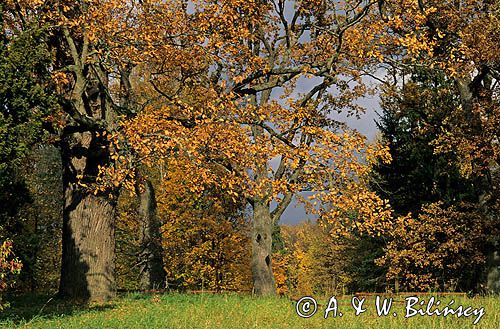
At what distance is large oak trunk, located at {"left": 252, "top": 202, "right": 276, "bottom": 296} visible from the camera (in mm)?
21281

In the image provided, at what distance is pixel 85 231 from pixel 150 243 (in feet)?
31.3

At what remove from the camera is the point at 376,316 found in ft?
29.4

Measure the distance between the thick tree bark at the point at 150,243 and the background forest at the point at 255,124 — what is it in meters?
0.11

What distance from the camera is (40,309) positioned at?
1327 cm

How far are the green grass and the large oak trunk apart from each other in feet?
22.5

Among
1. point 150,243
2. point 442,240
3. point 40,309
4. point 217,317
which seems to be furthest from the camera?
point 150,243

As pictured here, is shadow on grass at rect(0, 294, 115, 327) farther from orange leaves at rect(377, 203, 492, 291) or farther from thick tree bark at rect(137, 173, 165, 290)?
orange leaves at rect(377, 203, 492, 291)

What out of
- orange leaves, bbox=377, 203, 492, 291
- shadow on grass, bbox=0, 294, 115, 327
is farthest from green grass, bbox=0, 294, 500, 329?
orange leaves, bbox=377, 203, 492, 291

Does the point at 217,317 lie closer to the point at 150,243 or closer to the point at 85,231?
the point at 85,231

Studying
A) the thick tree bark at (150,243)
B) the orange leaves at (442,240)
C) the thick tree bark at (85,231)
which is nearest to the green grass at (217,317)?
the thick tree bark at (85,231)

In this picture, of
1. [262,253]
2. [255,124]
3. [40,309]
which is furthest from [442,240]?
[40,309]

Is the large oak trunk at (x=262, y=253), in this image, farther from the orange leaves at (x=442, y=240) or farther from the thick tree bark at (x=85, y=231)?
the thick tree bark at (x=85, y=231)

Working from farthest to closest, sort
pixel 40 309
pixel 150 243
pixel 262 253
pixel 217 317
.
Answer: pixel 150 243 → pixel 262 253 → pixel 40 309 → pixel 217 317

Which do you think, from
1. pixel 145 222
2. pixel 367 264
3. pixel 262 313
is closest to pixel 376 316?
pixel 262 313
